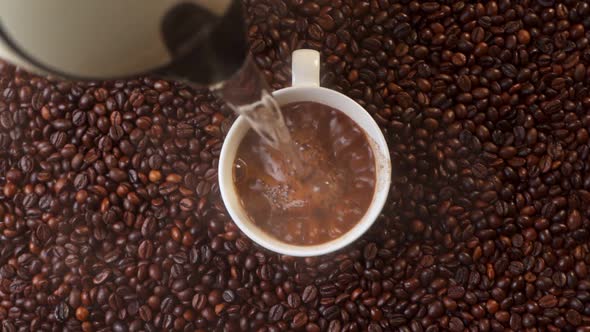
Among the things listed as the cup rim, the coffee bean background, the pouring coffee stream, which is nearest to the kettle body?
the pouring coffee stream

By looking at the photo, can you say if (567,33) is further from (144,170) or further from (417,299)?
(144,170)

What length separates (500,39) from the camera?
148 centimetres

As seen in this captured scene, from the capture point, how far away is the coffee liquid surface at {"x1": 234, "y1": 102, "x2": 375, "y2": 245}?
4.17 feet

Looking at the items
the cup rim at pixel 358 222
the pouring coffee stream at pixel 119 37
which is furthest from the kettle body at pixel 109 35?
the cup rim at pixel 358 222

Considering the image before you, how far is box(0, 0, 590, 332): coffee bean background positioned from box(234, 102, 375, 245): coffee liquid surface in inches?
6.6

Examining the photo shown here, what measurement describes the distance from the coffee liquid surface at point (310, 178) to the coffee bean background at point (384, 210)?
0.17 meters

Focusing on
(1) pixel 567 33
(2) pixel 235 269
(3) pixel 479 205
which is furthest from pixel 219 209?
(1) pixel 567 33

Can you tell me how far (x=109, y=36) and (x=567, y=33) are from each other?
120 centimetres

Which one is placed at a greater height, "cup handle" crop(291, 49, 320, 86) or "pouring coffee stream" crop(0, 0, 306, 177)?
"pouring coffee stream" crop(0, 0, 306, 177)

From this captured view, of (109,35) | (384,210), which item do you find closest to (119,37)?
(109,35)

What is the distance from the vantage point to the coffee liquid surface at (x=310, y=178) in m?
1.27

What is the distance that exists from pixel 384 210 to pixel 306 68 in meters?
0.39

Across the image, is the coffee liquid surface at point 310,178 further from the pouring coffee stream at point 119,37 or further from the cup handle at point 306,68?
the pouring coffee stream at point 119,37

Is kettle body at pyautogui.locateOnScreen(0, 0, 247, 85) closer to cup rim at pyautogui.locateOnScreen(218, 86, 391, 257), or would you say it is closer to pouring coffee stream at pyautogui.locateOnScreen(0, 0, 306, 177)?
pouring coffee stream at pyautogui.locateOnScreen(0, 0, 306, 177)
